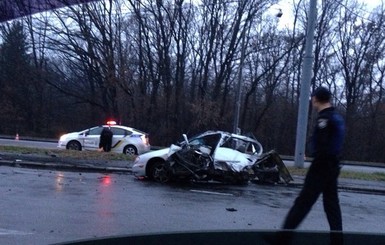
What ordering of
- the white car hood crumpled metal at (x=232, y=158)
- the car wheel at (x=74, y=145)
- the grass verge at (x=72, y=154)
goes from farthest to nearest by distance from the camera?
1. the car wheel at (x=74, y=145)
2. the grass verge at (x=72, y=154)
3. the white car hood crumpled metal at (x=232, y=158)

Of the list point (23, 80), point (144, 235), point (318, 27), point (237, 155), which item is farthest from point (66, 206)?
point (23, 80)

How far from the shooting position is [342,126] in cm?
682

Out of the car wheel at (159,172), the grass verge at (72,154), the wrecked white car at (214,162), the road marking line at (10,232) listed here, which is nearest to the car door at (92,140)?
the grass verge at (72,154)

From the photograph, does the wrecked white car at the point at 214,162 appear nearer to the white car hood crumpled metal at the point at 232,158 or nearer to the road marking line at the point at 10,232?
the white car hood crumpled metal at the point at 232,158

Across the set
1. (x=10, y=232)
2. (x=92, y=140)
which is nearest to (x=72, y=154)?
(x=92, y=140)

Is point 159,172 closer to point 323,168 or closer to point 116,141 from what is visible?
point 323,168

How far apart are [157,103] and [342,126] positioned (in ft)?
127

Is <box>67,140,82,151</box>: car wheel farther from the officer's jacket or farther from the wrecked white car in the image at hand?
the officer's jacket

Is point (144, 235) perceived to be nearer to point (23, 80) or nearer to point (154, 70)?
point (154, 70)

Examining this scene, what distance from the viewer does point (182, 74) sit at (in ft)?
146

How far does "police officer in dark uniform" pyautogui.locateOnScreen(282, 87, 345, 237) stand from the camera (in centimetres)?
639

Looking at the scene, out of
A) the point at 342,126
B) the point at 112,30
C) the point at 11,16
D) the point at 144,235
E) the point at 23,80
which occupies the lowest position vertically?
the point at 144,235

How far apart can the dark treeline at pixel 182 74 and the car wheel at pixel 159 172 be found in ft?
78.3

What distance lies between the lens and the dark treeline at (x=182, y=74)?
1692 inches
